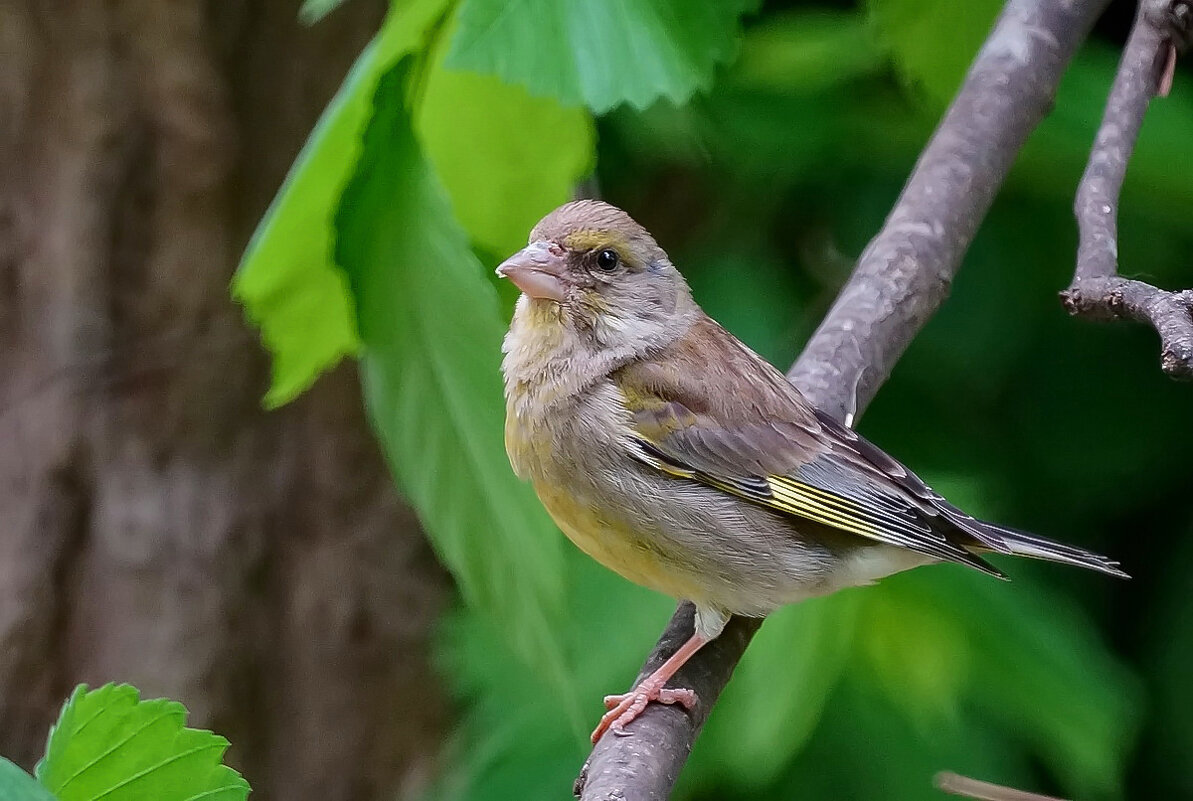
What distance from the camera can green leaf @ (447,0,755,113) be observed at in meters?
1.88

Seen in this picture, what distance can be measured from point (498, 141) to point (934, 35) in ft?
3.15

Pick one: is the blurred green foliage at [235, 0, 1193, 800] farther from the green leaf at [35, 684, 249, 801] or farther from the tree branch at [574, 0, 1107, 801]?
the green leaf at [35, 684, 249, 801]

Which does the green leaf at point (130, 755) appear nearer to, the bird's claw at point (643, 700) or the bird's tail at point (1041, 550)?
the bird's claw at point (643, 700)

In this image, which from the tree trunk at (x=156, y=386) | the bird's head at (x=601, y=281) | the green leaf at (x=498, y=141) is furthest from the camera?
the tree trunk at (x=156, y=386)

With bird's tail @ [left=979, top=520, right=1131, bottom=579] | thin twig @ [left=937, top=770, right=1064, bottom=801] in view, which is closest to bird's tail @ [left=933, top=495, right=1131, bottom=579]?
bird's tail @ [left=979, top=520, right=1131, bottom=579]

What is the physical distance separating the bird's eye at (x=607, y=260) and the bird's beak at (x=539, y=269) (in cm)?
10

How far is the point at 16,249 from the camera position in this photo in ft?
11.3

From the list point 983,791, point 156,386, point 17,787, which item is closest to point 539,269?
point 983,791

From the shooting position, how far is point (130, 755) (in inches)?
51.9

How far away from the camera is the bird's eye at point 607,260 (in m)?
2.54

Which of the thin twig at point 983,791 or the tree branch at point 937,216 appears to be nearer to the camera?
the thin twig at point 983,791

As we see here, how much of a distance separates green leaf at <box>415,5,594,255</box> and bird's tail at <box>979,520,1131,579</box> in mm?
990

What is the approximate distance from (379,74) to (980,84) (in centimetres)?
134

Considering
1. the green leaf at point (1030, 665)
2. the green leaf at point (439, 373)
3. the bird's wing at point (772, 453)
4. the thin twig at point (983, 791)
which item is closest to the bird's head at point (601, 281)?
the bird's wing at point (772, 453)
